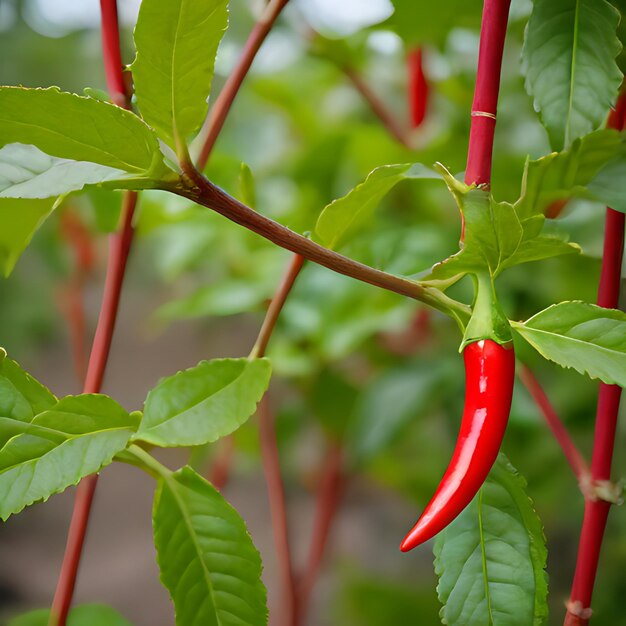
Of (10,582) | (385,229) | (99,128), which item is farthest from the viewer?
(10,582)

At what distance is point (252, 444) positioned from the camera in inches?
31.1

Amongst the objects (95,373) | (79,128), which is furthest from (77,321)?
(79,128)

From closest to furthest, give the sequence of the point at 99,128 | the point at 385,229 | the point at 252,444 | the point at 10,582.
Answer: the point at 99,128, the point at 385,229, the point at 252,444, the point at 10,582

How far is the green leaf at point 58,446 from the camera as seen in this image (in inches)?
8.7

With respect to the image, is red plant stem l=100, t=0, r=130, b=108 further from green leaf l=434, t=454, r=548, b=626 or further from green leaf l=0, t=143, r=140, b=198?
green leaf l=434, t=454, r=548, b=626

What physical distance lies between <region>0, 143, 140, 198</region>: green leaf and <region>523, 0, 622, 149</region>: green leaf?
14cm

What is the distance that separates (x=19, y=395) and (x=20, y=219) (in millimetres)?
65

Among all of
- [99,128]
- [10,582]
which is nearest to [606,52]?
[99,128]

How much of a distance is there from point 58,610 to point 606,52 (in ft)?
0.96

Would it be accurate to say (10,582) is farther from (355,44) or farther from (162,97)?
(162,97)

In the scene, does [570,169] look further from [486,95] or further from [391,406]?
[391,406]

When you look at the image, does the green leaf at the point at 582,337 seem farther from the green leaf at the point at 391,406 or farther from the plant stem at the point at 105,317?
the green leaf at the point at 391,406

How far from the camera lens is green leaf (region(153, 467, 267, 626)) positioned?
0.85 feet

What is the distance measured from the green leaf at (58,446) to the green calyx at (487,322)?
0.40ft
